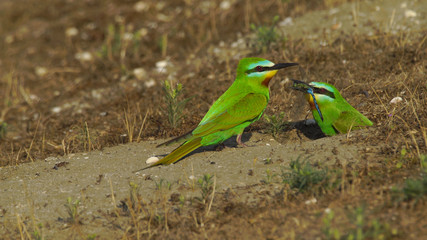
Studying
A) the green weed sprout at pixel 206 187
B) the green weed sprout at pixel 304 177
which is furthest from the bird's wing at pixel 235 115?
the green weed sprout at pixel 304 177

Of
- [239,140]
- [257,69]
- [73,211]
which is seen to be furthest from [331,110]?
[73,211]

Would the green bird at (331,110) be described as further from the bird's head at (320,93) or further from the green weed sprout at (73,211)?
the green weed sprout at (73,211)

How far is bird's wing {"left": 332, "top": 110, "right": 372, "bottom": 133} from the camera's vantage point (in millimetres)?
4555

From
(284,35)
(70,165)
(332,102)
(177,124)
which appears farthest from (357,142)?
(284,35)

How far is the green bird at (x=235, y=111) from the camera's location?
4.42 m

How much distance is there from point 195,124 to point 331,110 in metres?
1.53

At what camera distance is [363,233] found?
9.16ft

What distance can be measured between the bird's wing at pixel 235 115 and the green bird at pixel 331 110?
505 millimetres

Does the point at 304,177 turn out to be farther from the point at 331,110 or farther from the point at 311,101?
the point at 311,101

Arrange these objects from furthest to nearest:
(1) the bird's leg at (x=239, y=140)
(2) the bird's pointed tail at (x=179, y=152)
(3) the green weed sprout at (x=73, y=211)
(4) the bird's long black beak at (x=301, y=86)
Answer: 1. (4) the bird's long black beak at (x=301, y=86)
2. (1) the bird's leg at (x=239, y=140)
3. (2) the bird's pointed tail at (x=179, y=152)
4. (3) the green weed sprout at (x=73, y=211)

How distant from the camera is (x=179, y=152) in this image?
439 centimetres

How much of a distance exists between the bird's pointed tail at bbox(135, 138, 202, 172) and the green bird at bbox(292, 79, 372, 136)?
1.18 m

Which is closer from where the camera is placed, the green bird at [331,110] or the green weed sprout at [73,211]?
the green weed sprout at [73,211]

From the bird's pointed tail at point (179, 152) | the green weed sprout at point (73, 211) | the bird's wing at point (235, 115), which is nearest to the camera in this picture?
the green weed sprout at point (73, 211)
